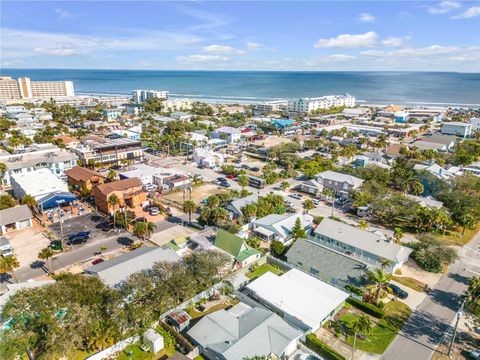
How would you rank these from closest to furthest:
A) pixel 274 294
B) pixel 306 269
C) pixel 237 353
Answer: pixel 237 353, pixel 274 294, pixel 306 269

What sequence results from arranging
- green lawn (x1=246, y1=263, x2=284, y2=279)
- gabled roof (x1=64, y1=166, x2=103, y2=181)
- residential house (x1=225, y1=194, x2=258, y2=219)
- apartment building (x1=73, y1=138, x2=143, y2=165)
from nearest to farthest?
green lawn (x1=246, y1=263, x2=284, y2=279), residential house (x1=225, y1=194, x2=258, y2=219), gabled roof (x1=64, y1=166, x2=103, y2=181), apartment building (x1=73, y1=138, x2=143, y2=165)

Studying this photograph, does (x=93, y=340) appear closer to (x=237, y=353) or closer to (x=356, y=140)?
(x=237, y=353)

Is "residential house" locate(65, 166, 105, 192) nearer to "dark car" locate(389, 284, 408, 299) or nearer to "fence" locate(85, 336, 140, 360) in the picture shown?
"fence" locate(85, 336, 140, 360)

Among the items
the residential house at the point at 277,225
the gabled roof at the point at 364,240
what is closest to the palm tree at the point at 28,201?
the residential house at the point at 277,225

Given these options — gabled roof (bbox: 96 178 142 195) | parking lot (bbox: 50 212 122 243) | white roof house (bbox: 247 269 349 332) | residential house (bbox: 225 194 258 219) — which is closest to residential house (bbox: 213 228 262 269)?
white roof house (bbox: 247 269 349 332)

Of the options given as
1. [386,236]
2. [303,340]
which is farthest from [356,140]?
[303,340]

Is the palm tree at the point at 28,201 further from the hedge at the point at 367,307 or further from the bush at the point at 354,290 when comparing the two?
the hedge at the point at 367,307
